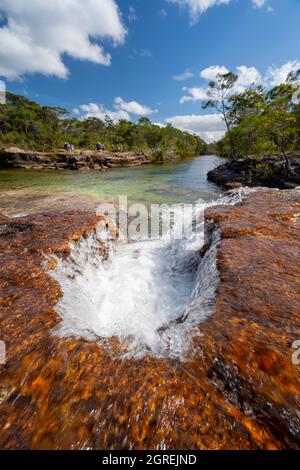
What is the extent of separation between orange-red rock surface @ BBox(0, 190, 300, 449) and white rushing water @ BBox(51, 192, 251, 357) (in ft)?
0.71

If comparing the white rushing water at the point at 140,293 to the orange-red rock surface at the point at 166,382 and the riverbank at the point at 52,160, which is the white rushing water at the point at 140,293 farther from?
the riverbank at the point at 52,160

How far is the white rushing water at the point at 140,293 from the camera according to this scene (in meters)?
2.43

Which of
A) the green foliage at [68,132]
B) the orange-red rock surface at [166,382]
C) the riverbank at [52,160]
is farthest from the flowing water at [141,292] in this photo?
the green foliage at [68,132]

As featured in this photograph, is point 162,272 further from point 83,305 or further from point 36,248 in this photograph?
point 36,248

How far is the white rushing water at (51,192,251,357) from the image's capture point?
243cm

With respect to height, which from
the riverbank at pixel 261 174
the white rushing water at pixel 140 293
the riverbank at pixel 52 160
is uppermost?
the riverbank at pixel 52 160

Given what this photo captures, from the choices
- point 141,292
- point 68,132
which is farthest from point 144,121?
point 141,292

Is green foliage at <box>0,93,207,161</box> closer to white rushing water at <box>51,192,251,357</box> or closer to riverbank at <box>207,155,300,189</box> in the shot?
riverbank at <box>207,155,300,189</box>

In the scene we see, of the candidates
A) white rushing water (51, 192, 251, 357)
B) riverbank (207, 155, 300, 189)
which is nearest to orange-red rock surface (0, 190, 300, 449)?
Result: white rushing water (51, 192, 251, 357)

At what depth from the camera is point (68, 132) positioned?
50344 millimetres

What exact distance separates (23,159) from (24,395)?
1474 inches

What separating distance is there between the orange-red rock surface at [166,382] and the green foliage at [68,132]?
4551 cm

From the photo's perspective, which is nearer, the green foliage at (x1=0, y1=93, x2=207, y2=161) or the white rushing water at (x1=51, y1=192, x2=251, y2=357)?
the white rushing water at (x1=51, y1=192, x2=251, y2=357)

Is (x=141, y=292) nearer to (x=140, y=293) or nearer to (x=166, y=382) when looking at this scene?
(x=140, y=293)
